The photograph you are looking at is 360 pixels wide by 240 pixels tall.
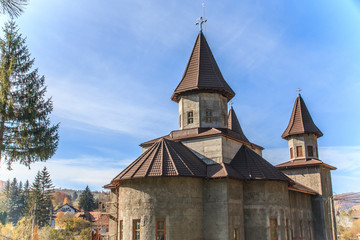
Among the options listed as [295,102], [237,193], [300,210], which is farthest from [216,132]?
[295,102]

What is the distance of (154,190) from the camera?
62.4 ft

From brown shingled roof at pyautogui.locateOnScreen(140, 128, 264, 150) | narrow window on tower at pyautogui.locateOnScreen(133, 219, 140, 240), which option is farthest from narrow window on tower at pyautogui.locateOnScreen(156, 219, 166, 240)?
brown shingled roof at pyautogui.locateOnScreen(140, 128, 264, 150)

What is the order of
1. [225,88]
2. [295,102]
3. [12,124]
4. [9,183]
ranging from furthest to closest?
[9,183] < [295,102] < [225,88] < [12,124]

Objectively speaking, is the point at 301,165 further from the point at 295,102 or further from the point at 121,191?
the point at 121,191

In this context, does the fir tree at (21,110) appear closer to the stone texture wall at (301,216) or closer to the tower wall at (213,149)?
the tower wall at (213,149)

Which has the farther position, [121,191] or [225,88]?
[225,88]

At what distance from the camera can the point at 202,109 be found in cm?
2442

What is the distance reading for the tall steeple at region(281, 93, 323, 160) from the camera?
1330 inches

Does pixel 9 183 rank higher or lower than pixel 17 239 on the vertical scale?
higher

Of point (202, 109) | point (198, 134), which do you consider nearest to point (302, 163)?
point (202, 109)

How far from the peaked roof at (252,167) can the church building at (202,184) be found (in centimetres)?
6

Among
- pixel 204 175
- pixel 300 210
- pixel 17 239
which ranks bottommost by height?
pixel 17 239

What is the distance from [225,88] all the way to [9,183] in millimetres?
125834

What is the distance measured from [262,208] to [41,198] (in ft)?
153
